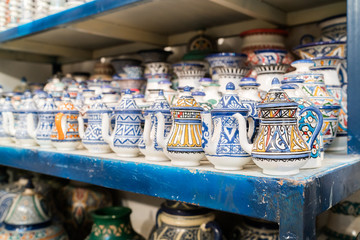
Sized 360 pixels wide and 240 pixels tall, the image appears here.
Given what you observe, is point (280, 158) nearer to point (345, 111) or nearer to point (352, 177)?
point (352, 177)

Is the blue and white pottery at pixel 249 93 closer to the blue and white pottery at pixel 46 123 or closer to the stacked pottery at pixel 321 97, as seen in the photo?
the stacked pottery at pixel 321 97

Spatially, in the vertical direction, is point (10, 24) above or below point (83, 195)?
above

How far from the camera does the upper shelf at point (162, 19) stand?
3.86 feet

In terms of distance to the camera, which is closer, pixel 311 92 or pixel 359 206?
pixel 311 92

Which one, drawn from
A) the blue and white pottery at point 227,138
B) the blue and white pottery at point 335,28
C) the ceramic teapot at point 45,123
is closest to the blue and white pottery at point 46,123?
the ceramic teapot at point 45,123

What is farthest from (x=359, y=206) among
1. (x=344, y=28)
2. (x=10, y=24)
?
(x=10, y=24)

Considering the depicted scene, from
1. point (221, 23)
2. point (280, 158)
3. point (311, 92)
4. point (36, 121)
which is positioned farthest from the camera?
point (221, 23)

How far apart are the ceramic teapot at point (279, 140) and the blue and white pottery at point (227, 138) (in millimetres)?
51

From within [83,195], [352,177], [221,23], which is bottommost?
[83,195]

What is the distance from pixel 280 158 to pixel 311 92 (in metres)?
0.31

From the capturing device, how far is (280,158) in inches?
25.0

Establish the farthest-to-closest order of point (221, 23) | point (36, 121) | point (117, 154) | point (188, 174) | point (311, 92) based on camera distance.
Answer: point (221, 23)
point (36, 121)
point (117, 154)
point (311, 92)
point (188, 174)

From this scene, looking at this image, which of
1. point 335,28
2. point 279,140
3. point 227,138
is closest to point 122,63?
point 335,28

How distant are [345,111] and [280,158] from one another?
436 millimetres
